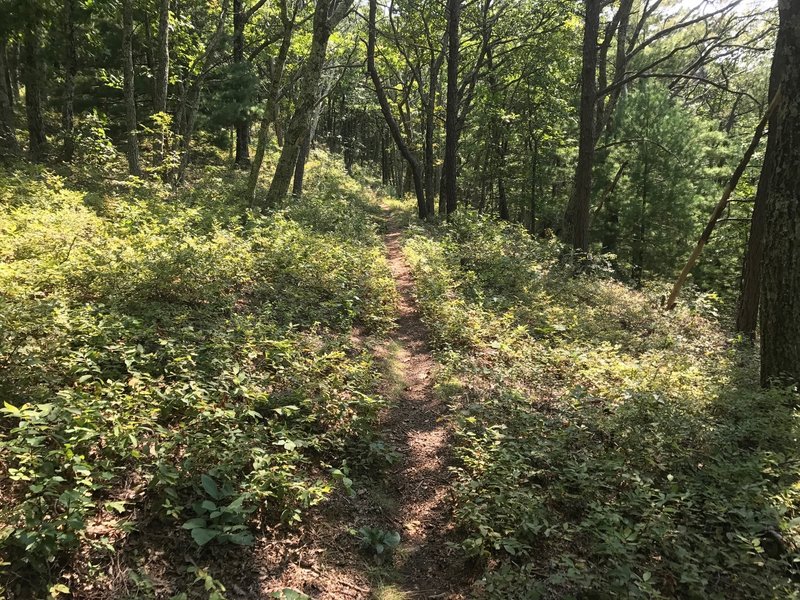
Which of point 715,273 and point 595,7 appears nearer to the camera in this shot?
point 595,7

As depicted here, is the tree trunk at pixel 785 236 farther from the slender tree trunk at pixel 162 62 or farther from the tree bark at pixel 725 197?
the slender tree trunk at pixel 162 62

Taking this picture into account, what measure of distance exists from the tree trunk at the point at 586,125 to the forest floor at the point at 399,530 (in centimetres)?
929

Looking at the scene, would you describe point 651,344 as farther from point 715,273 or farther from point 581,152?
point 715,273

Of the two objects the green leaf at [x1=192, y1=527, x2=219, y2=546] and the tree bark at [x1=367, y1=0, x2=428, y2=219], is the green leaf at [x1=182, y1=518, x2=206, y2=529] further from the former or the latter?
the tree bark at [x1=367, y1=0, x2=428, y2=219]

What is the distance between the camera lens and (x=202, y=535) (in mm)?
3070

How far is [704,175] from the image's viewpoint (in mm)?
17828

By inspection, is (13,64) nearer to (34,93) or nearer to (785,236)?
(34,93)

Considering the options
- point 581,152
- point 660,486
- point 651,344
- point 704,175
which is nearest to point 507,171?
point 704,175

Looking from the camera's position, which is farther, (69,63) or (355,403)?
(69,63)

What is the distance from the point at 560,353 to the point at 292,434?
433cm

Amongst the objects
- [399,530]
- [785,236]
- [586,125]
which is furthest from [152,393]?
[586,125]

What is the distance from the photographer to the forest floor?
132 inches

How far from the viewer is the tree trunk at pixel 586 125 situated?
12.2 meters

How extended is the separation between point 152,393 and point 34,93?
43.0 feet
